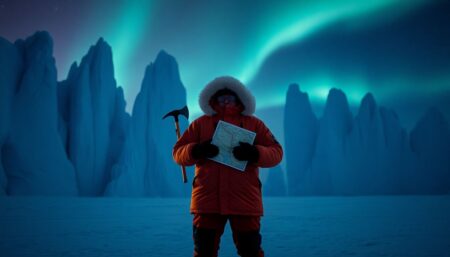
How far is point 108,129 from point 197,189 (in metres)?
37.6

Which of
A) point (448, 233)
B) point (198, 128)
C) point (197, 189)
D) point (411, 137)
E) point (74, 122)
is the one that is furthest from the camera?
point (411, 137)

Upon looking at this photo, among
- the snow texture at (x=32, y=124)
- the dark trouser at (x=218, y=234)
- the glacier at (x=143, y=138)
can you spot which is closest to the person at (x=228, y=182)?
the dark trouser at (x=218, y=234)

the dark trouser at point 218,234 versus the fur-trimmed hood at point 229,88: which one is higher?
the fur-trimmed hood at point 229,88

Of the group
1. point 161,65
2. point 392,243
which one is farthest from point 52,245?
point 161,65

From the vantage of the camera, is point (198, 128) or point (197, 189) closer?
point (197, 189)

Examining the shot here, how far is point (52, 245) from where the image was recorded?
17.4 ft

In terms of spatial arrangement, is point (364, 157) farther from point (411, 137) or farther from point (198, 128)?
point (198, 128)

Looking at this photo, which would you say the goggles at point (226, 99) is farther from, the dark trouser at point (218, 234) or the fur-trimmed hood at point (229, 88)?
the dark trouser at point (218, 234)

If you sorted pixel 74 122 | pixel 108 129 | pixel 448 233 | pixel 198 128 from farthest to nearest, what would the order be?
pixel 108 129 → pixel 74 122 → pixel 448 233 → pixel 198 128

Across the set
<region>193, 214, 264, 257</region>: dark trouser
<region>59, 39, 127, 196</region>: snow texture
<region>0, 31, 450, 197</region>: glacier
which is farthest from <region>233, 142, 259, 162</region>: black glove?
<region>59, 39, 127, 196</region>: snow texture

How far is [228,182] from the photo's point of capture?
2.96 m

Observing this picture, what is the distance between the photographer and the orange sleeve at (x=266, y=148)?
2.93 meters

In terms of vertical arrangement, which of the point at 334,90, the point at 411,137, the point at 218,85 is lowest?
the point at 218,85

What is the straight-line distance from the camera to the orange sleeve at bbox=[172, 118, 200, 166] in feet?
9.77
